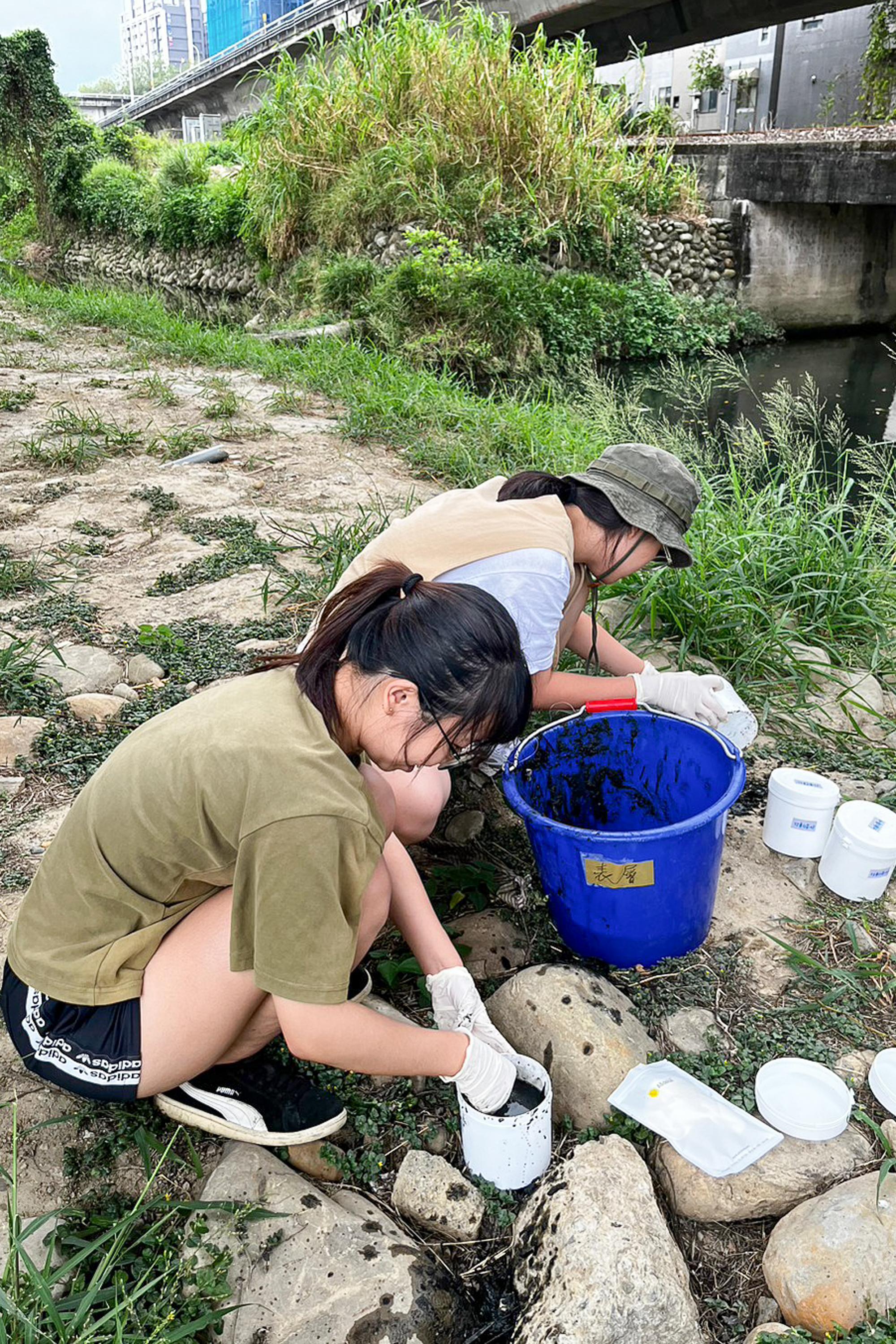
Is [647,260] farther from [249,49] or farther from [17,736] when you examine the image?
[249,49]

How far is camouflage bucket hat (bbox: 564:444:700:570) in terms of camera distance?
2.04 m

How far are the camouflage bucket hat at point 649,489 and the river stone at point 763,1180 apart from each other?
1169 mm

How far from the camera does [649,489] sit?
2.06m

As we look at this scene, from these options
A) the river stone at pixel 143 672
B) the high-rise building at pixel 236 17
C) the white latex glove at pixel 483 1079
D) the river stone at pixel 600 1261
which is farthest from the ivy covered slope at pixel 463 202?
the high-rise building at pixel 236 17

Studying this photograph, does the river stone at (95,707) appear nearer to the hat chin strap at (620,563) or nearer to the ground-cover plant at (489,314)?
the hat chin strap at (620,563)

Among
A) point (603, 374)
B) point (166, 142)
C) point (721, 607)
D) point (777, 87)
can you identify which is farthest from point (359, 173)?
point (777, 87)

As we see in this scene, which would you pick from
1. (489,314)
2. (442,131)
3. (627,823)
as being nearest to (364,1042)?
(627,823)

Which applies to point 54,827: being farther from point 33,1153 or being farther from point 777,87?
point 777,87

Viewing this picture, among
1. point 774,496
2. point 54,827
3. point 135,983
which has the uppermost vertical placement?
point 774,496

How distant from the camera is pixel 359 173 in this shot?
29.9ft

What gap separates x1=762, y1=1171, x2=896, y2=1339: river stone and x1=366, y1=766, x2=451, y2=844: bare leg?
3.02ft

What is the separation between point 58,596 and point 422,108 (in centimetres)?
762

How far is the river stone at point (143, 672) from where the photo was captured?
271cm

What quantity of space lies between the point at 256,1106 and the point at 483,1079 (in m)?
0.36
